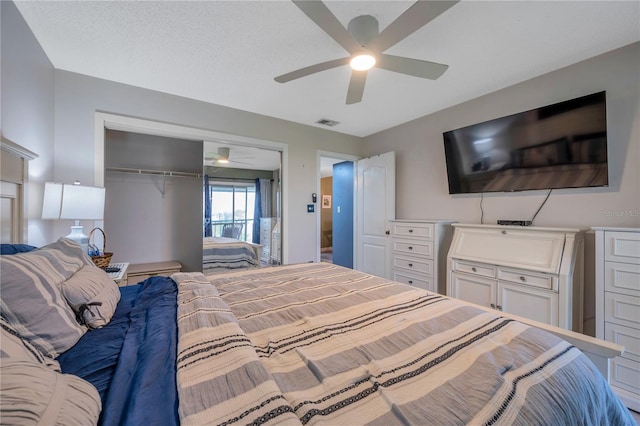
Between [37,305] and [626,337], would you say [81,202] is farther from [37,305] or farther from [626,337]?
[626,337]

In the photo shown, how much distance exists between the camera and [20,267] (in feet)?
2.96

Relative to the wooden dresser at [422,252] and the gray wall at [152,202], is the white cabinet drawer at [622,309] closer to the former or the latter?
the wooden dresser at [422,252]

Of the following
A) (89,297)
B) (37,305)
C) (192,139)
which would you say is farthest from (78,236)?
(192,139)

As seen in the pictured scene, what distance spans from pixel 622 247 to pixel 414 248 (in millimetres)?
1636

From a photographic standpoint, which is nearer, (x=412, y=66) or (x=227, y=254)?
(x=412, y=66)

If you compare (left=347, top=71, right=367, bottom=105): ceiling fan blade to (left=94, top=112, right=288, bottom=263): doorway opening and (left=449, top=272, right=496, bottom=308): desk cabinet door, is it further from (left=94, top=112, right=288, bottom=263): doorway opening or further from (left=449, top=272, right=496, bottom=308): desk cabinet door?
(left=449, top=272, right=496, bottom=308): desk cabinet door

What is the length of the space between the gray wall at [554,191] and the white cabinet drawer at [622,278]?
468 millimetres

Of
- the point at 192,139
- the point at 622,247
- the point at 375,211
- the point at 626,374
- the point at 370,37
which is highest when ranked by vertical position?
the point at 370,37

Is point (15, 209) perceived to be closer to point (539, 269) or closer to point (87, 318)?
point (87, 318)

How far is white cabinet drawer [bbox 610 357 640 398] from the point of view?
167cm

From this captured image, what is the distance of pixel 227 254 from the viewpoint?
3660 millimetres

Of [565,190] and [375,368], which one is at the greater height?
[565,190]

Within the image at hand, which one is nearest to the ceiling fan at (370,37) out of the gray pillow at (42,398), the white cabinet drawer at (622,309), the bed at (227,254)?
the gray pillow at (42,398)

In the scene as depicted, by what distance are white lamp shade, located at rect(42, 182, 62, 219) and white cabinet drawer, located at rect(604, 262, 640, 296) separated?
3.79 m
